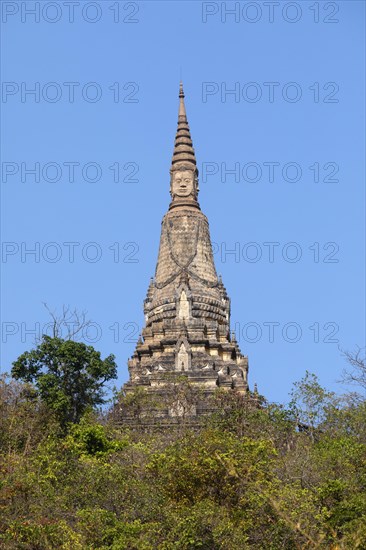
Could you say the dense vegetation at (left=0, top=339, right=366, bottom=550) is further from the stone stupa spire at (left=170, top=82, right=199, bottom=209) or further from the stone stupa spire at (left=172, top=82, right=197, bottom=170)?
the stone stupa spire at (left=172, top=82, right=197, bottom=170)

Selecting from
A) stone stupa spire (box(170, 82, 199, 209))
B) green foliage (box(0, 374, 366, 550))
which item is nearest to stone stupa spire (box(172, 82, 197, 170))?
Answer: stone stupa spire (box(170, 82, 199, 209))

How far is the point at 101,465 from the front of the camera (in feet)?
109

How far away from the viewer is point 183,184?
67438 millimetres

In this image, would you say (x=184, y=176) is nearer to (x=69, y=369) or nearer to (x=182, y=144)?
(x=182, y=144)

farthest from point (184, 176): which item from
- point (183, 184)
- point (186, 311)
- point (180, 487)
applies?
point (180, 487)

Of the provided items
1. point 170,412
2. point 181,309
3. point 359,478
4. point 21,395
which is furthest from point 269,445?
point 181,309

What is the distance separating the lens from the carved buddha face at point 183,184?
67.2 m

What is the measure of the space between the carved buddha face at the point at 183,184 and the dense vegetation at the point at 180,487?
93.5 ft

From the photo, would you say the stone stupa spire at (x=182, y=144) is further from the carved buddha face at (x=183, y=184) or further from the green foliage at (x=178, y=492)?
the green foliage at (x=178, y=492)

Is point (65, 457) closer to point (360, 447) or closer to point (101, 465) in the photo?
point (101, 465)

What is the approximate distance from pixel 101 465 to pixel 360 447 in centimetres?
803

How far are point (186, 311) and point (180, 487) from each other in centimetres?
3037

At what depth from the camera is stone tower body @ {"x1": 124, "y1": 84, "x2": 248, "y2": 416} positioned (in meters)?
55.8

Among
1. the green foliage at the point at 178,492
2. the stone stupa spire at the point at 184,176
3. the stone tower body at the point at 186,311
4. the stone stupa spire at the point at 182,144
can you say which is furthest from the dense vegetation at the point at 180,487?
the stone stupa spire at the point at 182,144
